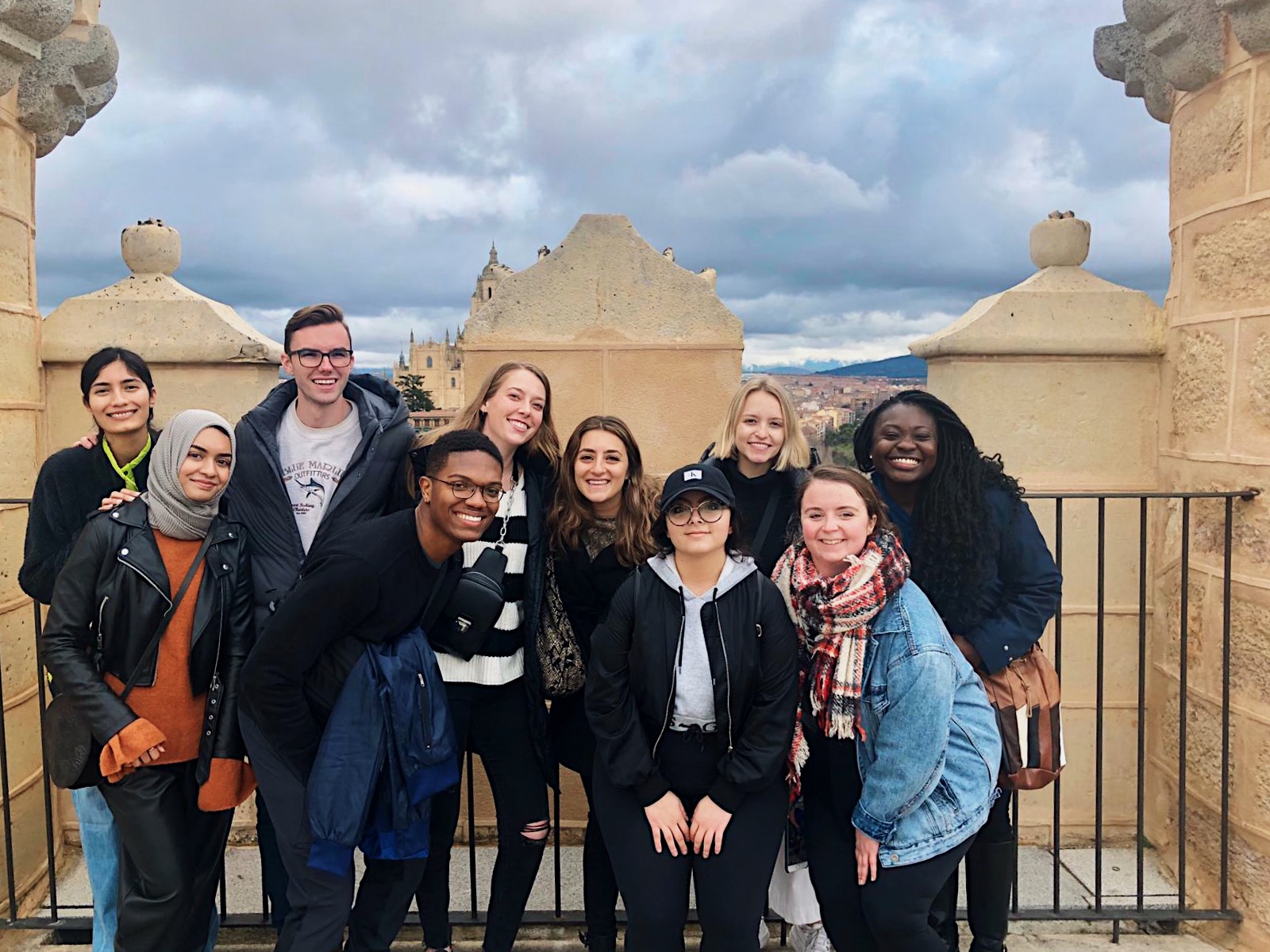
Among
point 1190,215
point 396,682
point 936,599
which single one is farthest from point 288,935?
point 1190,215

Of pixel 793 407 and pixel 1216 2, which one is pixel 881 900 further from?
pixel 1216 2

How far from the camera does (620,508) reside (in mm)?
2762

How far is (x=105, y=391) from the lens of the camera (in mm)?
2699

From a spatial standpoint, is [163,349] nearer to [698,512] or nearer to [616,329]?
[616,329]

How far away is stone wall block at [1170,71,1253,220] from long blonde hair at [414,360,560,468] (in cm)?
288

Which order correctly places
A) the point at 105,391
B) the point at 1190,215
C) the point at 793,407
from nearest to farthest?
the point at 105,391 → the point at 793,407 → the point at 1190,215

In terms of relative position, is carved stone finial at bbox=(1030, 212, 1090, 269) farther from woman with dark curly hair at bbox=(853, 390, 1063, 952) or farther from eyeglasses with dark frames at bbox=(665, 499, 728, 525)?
eyeglasses with dark frames at bbox=(665, 499, 728, 525)

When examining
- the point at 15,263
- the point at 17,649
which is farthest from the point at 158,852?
the point at 15,263

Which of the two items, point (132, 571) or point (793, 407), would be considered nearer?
point (132, 571)

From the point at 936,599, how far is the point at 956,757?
51 cm

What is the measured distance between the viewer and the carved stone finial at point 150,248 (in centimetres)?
416

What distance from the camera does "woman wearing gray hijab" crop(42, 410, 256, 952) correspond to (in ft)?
7.79

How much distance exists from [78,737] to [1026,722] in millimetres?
2782

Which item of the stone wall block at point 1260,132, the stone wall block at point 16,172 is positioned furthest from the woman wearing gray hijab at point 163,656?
the stone wall block at point 1260,132
